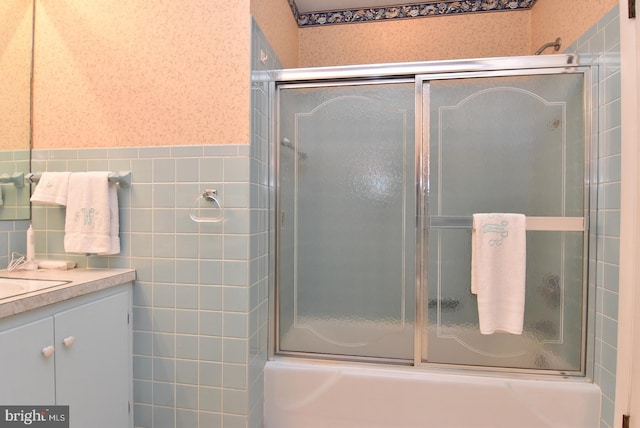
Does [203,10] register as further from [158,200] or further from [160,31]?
[158,200]

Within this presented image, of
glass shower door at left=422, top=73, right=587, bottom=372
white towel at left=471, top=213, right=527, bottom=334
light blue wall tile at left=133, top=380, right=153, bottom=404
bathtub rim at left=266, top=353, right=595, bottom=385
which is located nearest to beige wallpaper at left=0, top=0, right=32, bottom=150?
light blue wall tile at left=133, top=380, right=153, bottom=404

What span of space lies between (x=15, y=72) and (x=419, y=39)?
225 cm

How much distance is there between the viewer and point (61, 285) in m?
1.03

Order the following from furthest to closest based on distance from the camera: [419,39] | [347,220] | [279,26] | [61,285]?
1. [419,39]
2. [279,26]
3. [347,220]
4. [61,285]

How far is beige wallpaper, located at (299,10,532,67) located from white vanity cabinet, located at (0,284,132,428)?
1.96 m

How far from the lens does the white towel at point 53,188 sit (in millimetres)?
1291

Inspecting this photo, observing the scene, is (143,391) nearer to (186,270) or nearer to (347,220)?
(186,270)

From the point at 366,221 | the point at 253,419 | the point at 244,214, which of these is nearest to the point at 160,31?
the point at 244,214

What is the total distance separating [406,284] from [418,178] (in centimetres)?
51

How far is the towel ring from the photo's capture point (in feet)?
4.16

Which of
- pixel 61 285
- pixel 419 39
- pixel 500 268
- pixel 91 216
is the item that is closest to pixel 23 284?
pixel 61 285

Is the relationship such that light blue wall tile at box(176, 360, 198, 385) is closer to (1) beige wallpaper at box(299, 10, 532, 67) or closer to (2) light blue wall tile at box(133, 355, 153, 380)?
(2) light blue wall tile at box(133, 355, 153, 380)

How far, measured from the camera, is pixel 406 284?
1.50 metres

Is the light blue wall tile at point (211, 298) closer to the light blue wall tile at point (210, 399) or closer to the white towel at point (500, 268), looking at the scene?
the light blue wall tile at point (210, 399)
